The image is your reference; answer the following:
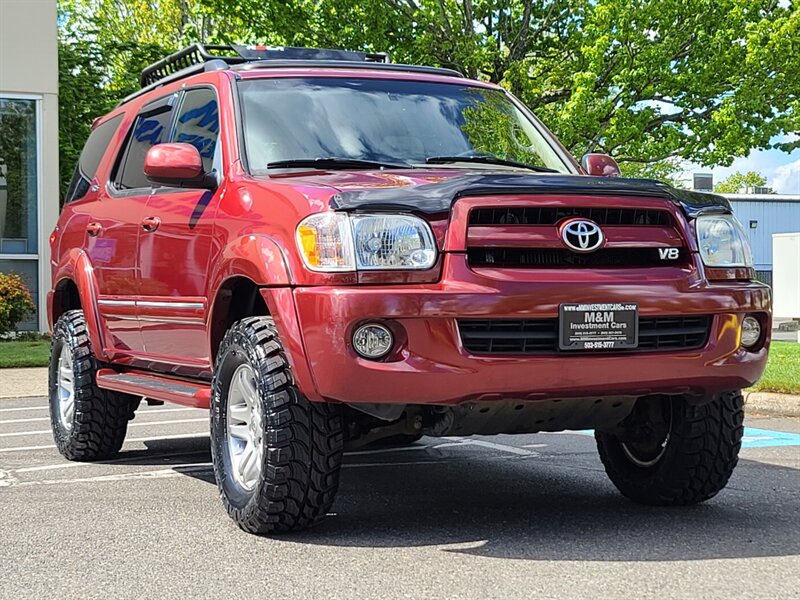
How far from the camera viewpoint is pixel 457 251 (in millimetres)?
4668

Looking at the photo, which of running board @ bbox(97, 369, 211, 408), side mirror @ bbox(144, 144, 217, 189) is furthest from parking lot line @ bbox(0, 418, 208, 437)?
side mirror @ bbox(144, 144, 217, 189)

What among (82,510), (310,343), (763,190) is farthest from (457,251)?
(763,190)

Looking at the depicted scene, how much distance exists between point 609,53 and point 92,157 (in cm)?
1639

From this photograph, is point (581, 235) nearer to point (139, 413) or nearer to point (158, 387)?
point (158, 387)

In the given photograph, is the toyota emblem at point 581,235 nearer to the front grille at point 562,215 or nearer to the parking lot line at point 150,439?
the front grille at point 562,215

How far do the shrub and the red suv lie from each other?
11.8 metres

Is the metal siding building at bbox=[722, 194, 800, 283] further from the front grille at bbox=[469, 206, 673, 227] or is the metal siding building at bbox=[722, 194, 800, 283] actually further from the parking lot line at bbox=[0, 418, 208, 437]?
the front grille at bbox=[469, 206, 673, 227]

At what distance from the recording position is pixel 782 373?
1181 cm

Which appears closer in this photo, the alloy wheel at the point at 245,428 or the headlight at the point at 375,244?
the headlight at the point at 375,244

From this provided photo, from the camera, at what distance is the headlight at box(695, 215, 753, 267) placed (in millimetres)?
5125

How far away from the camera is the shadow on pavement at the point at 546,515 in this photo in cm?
486

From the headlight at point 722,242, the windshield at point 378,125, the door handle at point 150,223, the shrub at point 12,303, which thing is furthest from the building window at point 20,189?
the headlight at point 722,242

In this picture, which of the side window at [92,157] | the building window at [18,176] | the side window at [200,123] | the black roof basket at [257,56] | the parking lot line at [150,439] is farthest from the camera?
the building window at [18,176]

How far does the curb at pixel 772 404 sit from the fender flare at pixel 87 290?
5.26 meters
